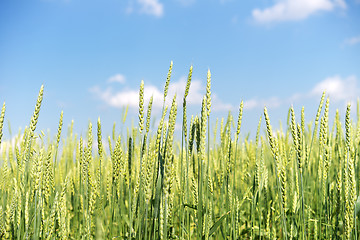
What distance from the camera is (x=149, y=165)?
100 cm

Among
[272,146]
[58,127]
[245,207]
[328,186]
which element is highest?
[58,127]

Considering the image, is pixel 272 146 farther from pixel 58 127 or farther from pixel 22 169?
pixel 22 169

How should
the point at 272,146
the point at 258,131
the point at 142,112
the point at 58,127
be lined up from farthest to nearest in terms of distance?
the point at 258,131, the point at 58,127, the point at 142,112, the point at 272,146

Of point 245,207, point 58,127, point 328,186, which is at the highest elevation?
point 58,127

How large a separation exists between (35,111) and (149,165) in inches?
16.7

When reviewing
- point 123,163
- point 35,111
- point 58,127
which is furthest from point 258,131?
point 35,111

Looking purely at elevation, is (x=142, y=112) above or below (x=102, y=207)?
above

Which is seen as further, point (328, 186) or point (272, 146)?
point (328, 186)

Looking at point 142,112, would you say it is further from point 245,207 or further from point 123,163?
point 245,207

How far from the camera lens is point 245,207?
2625 mm

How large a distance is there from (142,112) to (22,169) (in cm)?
85

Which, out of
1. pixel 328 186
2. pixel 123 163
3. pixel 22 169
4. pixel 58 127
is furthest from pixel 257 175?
pixel 22 169

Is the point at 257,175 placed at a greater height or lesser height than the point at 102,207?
greater

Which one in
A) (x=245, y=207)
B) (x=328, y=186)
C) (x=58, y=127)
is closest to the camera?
(x=58, y=127)
